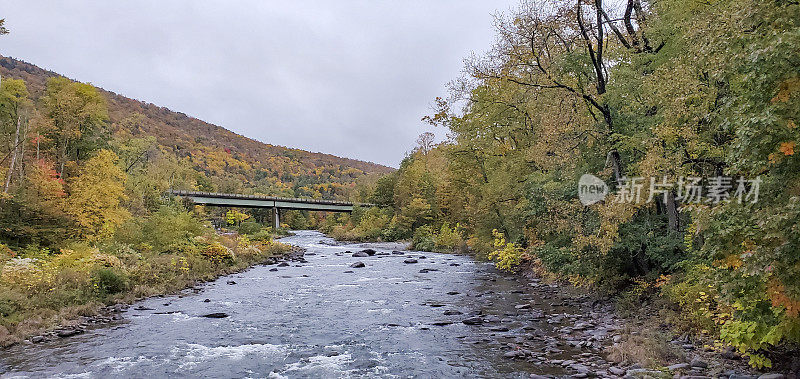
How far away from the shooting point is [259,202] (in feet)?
205

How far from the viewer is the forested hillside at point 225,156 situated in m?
78.2

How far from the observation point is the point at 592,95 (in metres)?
13.6

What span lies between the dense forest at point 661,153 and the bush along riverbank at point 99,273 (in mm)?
14240

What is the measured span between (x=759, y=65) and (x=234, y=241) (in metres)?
31.0

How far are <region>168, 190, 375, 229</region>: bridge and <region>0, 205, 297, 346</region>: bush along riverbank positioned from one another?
1063 inches

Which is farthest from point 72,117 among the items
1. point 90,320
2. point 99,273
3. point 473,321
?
point 473,321

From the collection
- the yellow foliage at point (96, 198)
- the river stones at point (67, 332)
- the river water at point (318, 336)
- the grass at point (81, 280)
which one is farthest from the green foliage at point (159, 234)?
the river stones at point (67, 332)

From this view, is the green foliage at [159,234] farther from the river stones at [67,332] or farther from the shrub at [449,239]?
the shrub at [449,239]

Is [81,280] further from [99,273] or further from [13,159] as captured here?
[13,159]

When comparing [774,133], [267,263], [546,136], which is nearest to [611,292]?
[546,136]

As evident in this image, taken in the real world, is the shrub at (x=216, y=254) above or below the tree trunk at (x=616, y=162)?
below

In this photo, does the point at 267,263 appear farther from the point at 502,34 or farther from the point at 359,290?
the point at 502,34

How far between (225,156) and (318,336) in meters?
102

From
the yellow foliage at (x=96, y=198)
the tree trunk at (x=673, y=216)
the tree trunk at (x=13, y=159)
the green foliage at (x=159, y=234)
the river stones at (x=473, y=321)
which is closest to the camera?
the tree trunk at (x=673, y=216)
